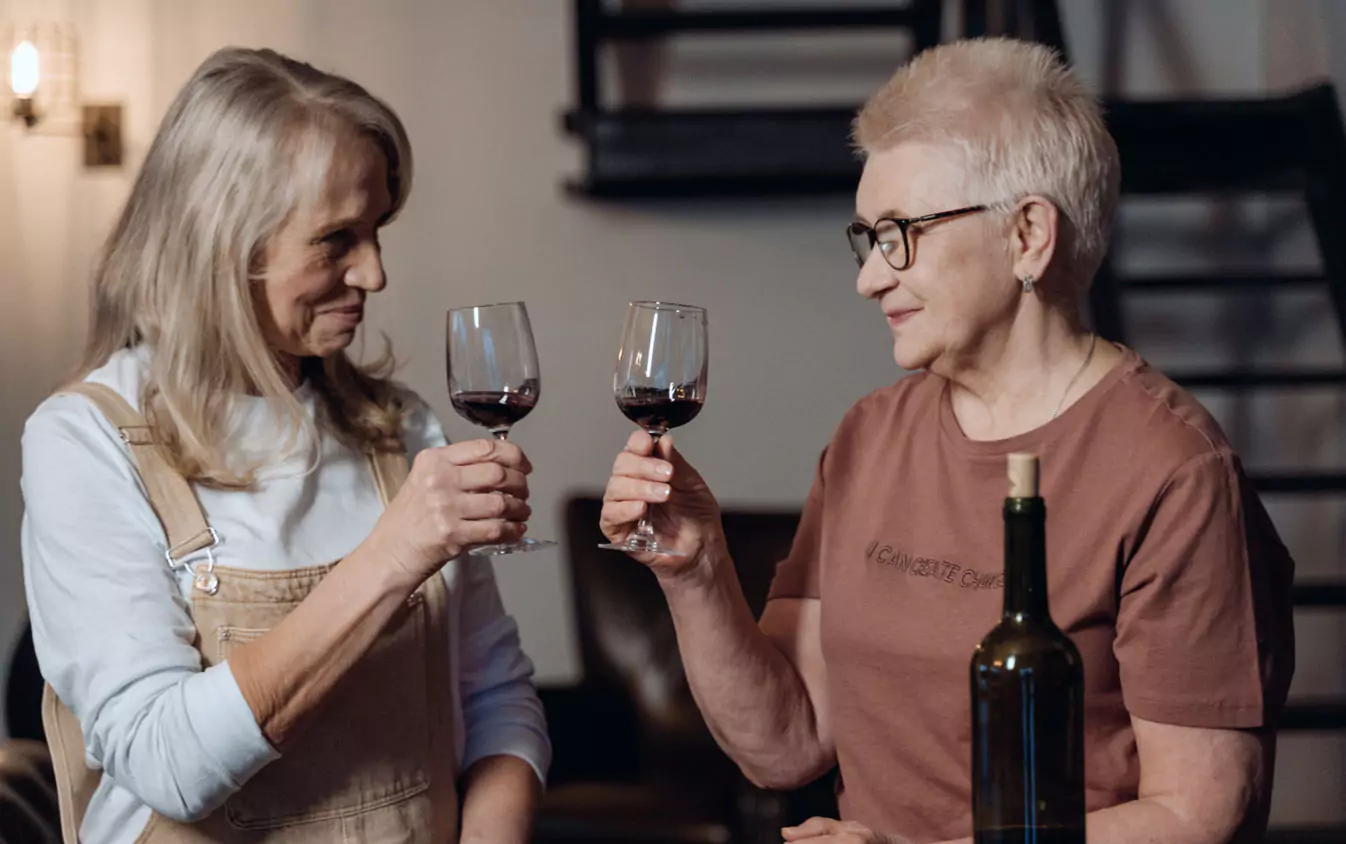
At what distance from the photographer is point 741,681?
5.74 feet

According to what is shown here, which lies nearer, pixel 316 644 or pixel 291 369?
pixel 316 644

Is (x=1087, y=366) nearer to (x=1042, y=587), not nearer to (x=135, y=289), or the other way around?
(x=1042, y=587)

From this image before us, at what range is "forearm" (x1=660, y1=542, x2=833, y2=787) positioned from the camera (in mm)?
1728

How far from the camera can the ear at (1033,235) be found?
1.63m

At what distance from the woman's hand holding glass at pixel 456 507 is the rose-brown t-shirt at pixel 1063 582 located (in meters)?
0.44

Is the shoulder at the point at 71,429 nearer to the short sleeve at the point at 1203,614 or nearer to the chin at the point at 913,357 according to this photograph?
the chin at the point at 913,357

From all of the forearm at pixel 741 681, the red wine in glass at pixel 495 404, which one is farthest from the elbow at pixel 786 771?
the red wine in glass at pixel 495 404

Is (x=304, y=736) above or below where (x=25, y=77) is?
below

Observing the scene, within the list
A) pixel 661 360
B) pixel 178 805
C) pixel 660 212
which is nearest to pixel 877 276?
pixel 661 360

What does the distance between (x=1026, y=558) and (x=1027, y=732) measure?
15 cm

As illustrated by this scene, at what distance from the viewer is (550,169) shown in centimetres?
427

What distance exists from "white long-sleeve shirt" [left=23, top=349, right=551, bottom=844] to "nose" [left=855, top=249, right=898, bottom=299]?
0.65 meters

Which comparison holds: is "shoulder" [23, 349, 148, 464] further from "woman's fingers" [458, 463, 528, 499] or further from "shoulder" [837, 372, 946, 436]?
"shoulder" [837, 372, 946, 436]

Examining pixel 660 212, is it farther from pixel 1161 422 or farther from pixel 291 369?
pixel 1161 422
